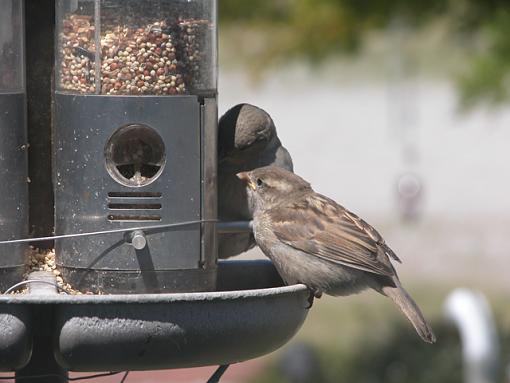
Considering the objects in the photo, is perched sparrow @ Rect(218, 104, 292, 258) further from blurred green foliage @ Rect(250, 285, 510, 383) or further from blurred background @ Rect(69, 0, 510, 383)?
blurred green foliage @ Rect(250, 285, 510, 383)

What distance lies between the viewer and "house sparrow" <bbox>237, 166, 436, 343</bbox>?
4547 mm

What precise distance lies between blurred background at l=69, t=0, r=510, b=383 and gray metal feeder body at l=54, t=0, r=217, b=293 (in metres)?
3.33

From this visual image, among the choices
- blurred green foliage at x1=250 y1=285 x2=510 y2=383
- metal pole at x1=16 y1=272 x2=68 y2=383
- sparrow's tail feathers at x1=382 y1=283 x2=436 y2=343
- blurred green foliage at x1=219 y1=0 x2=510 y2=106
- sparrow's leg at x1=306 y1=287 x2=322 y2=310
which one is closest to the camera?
metal pole at x1=16 y1=272 x2=68 y2=383

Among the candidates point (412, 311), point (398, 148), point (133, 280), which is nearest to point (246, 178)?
point (412, 311)

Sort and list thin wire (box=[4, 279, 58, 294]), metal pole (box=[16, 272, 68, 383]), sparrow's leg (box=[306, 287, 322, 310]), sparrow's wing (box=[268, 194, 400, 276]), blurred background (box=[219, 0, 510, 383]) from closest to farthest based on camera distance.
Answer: metal pole (box=[16, 272, 68, 383]) < thin wire (box=[4, 279, 58, 294]) < sparrow's leg (box=[306, 287, 322, 310]) < sparrow's wing (box=[268, 194, 400, 276]) < blurred background (box=[219, 0, 510, 383])

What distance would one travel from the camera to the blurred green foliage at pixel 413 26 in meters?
7.30

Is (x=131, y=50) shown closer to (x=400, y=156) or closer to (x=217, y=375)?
(x=217, y=375)

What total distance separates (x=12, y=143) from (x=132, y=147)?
1.30ft

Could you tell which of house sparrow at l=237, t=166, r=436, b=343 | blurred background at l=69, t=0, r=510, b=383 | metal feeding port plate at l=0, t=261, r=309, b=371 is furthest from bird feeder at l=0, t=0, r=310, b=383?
blurred background at l=69, t=0, r=510, b=383

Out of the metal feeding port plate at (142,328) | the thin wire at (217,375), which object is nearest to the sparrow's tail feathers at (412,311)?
the thin wire at (217,375)

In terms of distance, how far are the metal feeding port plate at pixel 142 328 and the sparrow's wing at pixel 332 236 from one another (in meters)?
1.09

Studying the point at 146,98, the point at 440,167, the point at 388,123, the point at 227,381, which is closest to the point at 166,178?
the point at 146,98

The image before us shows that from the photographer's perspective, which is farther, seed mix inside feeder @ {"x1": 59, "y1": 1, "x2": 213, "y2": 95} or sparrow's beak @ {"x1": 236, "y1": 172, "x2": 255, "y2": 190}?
sparrow's beak @ {"x1": 236, "y1": 172, "x2": 255, "y2": 190}

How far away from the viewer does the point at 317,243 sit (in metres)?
4.68
